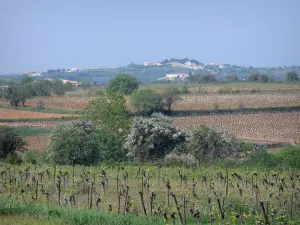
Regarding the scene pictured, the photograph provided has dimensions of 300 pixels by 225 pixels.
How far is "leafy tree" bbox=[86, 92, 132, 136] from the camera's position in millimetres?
47750

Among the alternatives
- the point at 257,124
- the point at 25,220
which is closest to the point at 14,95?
the point at 257,124

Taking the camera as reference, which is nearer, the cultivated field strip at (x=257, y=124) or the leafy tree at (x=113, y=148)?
the leafy tree at (x=113, y=148)

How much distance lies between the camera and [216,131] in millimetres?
36000

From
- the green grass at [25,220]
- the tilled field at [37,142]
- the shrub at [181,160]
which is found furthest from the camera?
the tilled field at [37,142]

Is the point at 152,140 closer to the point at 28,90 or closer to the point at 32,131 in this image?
the point at 32,131

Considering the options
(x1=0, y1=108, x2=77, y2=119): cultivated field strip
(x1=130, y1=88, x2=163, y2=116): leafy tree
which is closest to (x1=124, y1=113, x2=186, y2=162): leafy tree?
(x1=0, y1=108, x2=77, y2=119): cultivated field strip

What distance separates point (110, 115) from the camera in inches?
1907

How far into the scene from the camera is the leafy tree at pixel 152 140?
3834 centimetres

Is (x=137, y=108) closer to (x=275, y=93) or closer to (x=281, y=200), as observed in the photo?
(x=275, y=93)

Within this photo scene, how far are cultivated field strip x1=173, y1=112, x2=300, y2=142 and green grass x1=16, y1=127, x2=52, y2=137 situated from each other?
15.4 meters

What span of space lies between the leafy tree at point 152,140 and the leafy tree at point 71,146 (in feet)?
16.9

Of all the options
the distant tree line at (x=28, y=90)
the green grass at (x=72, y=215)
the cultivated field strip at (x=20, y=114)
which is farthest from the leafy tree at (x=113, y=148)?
the distant tree line at (x=28, y=90)

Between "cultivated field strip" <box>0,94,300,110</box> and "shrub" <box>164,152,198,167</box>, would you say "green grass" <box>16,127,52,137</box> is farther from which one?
"shrub" <box>164,152,198,167</box>

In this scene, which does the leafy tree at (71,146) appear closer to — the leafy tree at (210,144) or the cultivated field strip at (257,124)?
the leafy tree at (210,144)
